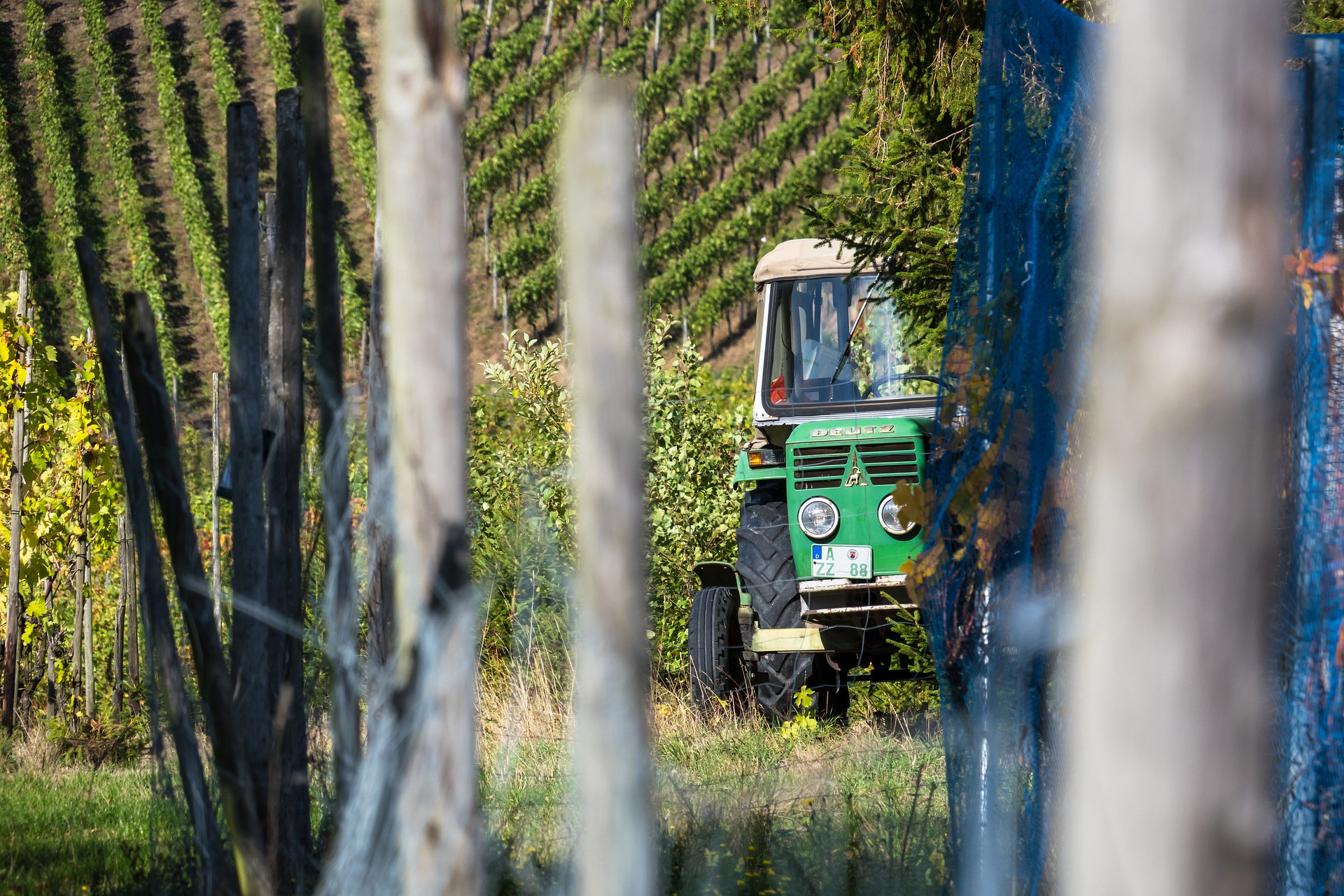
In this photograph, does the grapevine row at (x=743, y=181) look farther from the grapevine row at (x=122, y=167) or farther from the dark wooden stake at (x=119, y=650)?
the dark wooden stake at (x=119, y=650)

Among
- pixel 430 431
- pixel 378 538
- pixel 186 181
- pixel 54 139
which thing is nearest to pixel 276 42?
pixel 54 139

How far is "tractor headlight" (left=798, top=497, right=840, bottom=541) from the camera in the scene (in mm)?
5203

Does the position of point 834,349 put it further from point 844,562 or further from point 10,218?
point 10,218

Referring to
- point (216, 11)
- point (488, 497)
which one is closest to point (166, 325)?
point (216, 11)

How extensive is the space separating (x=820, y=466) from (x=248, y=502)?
3.40 m

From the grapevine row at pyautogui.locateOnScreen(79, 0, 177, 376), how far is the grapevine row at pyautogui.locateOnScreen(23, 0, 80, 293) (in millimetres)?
1047

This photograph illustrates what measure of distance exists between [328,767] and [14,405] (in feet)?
13.4

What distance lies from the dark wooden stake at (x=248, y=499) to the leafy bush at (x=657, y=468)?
4683 millimetres

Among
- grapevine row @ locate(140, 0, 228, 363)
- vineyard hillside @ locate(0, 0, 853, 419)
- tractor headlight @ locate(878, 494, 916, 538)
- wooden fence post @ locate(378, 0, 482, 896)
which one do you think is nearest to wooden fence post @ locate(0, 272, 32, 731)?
tractor headlight @ locate(878, 494, 916, 538)

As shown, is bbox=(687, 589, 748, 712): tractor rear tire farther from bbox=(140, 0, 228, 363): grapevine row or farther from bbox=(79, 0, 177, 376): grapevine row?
bbox=(79, 0, 177, 376): grapevine row

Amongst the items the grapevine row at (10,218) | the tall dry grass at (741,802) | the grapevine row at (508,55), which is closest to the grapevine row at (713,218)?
the grapevine row at (508,55)

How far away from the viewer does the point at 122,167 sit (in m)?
28.5

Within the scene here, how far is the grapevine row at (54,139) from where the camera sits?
26.6 m

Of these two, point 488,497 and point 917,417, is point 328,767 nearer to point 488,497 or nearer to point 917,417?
point 917,417
